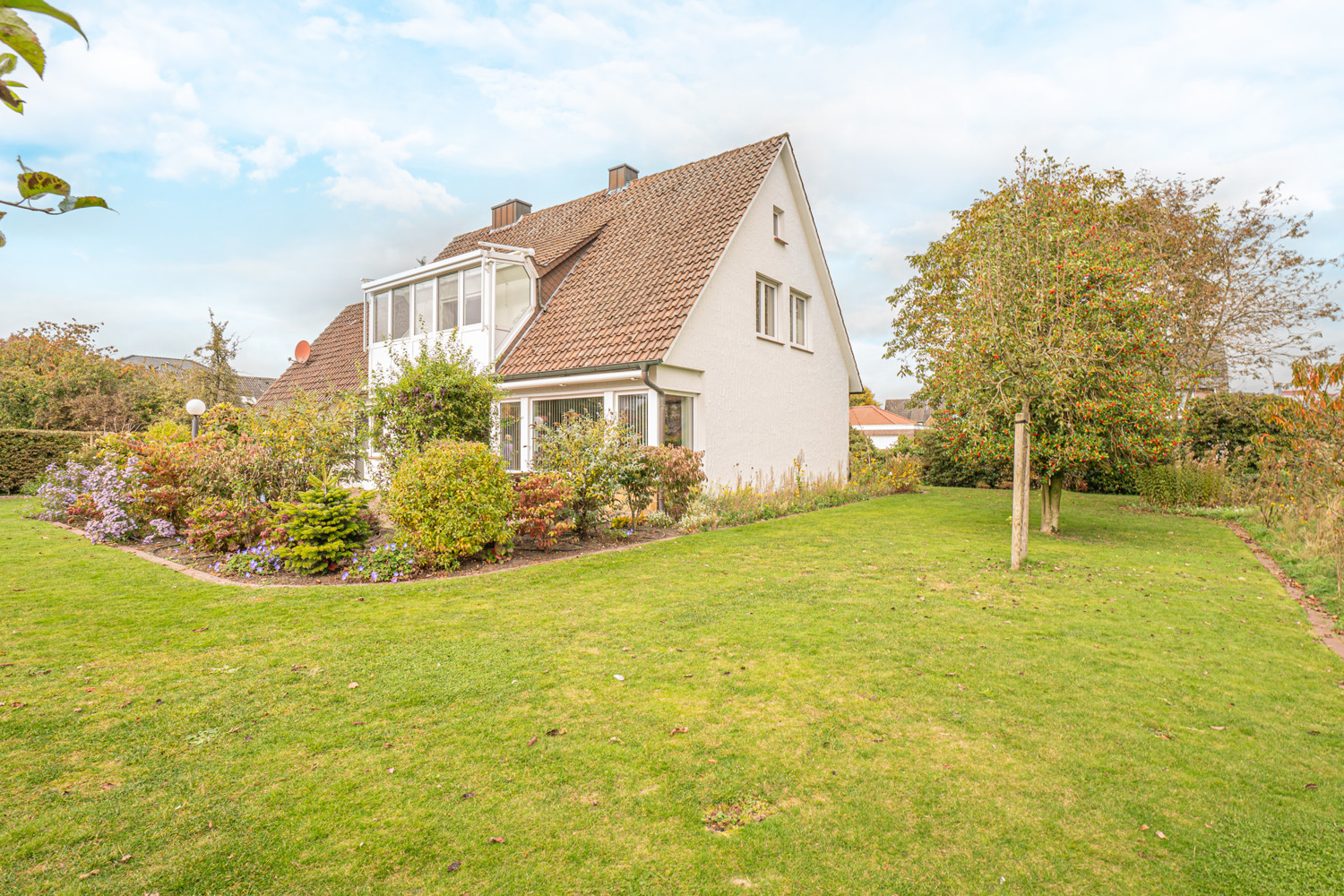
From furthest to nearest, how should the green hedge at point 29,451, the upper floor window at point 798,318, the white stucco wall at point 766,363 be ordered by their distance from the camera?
the green hedge at point 29,451, the upper floor window at point 798,318, the white stucco wall at point 766,363

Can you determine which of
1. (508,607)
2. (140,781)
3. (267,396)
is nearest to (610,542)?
(508,607)

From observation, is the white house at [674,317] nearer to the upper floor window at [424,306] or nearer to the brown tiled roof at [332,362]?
the upper floor window at [424,306]

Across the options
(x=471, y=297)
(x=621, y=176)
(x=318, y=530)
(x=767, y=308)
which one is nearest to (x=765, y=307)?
(x=767, y=308)

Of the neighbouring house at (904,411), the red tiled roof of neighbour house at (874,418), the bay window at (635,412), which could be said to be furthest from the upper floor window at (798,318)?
the neighbouring house at (904,411)

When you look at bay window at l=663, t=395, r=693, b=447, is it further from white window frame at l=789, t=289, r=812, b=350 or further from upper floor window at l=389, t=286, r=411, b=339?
upper floor window at l=389, t=286, r=411, b=339

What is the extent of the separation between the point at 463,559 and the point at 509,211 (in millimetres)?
17356

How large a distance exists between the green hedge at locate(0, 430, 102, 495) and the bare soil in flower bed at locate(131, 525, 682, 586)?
13.1 metres

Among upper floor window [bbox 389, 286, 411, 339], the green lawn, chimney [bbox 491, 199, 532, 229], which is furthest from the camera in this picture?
chimney [bbox 491, 199, 532, 229]

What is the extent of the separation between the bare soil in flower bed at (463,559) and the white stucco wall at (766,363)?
3588mm

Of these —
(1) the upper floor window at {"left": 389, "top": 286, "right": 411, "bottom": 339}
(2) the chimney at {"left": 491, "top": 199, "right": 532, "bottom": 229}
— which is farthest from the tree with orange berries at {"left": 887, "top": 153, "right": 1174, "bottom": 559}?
(2) the chimney at {"left": 491, "top": 199, "right": 532, "bottom": 229}

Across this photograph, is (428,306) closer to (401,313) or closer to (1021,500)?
(401,313)

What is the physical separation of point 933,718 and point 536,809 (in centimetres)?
245

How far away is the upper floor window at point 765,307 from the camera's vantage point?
16.1 meters

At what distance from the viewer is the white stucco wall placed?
14000 millimetres
